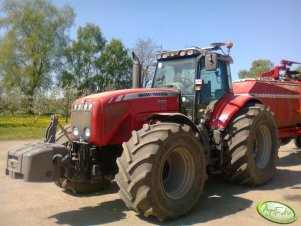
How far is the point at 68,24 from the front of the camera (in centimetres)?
4675

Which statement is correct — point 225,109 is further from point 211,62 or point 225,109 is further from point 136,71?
point 136,71

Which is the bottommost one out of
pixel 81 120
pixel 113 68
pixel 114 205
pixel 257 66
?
pixel 114 205

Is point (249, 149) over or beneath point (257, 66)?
beneath

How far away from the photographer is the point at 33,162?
503cm

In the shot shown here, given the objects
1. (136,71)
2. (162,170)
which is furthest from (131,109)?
(136,71)

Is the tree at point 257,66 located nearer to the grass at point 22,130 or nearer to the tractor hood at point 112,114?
the grass at point 22,130

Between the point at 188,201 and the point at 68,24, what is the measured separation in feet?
146

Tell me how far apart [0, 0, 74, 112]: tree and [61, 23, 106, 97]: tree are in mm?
6440

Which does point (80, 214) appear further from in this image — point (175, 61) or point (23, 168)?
point (175, 61)

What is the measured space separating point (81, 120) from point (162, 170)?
5.21 feet

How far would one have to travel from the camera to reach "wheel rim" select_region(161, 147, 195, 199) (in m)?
5.54

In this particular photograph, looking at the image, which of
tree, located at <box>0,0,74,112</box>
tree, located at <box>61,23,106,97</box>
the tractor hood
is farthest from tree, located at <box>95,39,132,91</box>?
the tractor hood

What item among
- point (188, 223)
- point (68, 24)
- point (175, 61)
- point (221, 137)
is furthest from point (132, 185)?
point (68, 24)

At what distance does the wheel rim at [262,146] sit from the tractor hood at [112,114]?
2.46 meters
